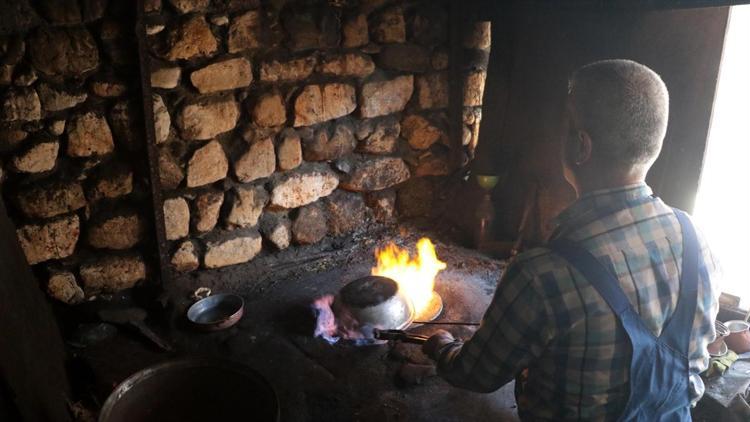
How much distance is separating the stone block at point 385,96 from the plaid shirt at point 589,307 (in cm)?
236

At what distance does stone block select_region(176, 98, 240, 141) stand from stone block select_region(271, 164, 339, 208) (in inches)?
20.6

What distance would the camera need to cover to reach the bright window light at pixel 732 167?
114 inches

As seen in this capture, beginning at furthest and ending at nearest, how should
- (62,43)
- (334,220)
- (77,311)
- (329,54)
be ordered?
(334,220) → (329,54) → (77,311) → (62,43)

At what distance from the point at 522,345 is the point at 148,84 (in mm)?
2339

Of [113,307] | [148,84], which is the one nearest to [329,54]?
[148,84]

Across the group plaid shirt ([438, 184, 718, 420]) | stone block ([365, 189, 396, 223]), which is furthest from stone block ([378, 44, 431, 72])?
plaid shirt ([438, 184, 718, 420])

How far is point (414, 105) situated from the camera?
4.14 meters

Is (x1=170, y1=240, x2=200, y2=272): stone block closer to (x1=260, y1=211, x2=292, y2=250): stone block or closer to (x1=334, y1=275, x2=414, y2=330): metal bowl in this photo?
(x1=260, y1=211, x2=292, y2=250): stone block

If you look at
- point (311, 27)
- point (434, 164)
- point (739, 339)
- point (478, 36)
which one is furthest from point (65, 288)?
point (739, 339)

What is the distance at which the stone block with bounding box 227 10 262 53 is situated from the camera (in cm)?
318

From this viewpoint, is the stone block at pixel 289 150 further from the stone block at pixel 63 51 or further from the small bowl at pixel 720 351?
the small bowl at pixel 720 351

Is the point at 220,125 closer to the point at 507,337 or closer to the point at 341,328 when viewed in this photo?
the point at 341,328

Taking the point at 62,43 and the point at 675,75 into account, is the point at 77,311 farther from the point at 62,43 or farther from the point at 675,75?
the point at 675,75

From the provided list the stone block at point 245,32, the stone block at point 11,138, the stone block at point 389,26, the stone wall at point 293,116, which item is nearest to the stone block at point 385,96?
the stone wall at point 293,116
